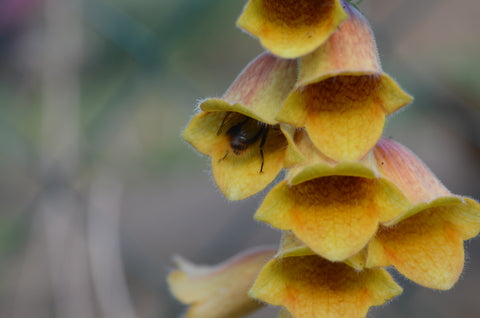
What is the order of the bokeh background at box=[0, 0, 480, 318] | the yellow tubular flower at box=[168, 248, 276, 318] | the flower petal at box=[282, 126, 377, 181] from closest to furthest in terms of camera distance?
the flower petal at box=[282, 126, 377, 181] < the yellow tubular flower at box=[168, 248, 276, 318] < the bokeh background at box=[0, 0, 480, 318]

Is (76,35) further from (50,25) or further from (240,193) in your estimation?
(240,193)

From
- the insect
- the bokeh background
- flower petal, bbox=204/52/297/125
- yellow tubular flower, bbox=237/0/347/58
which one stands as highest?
yellow tubular flower, bbox=237/0/347/58

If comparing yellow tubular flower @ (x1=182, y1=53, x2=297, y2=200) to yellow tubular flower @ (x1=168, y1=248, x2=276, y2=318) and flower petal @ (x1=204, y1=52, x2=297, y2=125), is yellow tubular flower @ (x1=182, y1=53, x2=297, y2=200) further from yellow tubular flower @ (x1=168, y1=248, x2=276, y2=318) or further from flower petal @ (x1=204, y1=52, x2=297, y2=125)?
yellow tubular flower @ (x1=168, y1=248, x2=276, y2=318)

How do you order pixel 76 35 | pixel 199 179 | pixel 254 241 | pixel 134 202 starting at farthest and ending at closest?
pixel 199 179 < pixel 134 202 < pixel 254 241 < pixel 76 35

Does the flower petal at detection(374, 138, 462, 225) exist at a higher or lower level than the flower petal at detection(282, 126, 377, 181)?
lower

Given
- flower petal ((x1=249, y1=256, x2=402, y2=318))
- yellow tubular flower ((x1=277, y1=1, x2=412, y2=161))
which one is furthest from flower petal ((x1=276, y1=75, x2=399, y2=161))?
flower petal ((x1=249, y1=256, x2=402, y2=318))

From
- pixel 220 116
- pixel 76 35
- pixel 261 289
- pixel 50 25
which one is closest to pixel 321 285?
pixel 261 289

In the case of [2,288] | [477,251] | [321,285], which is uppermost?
[321,285]
